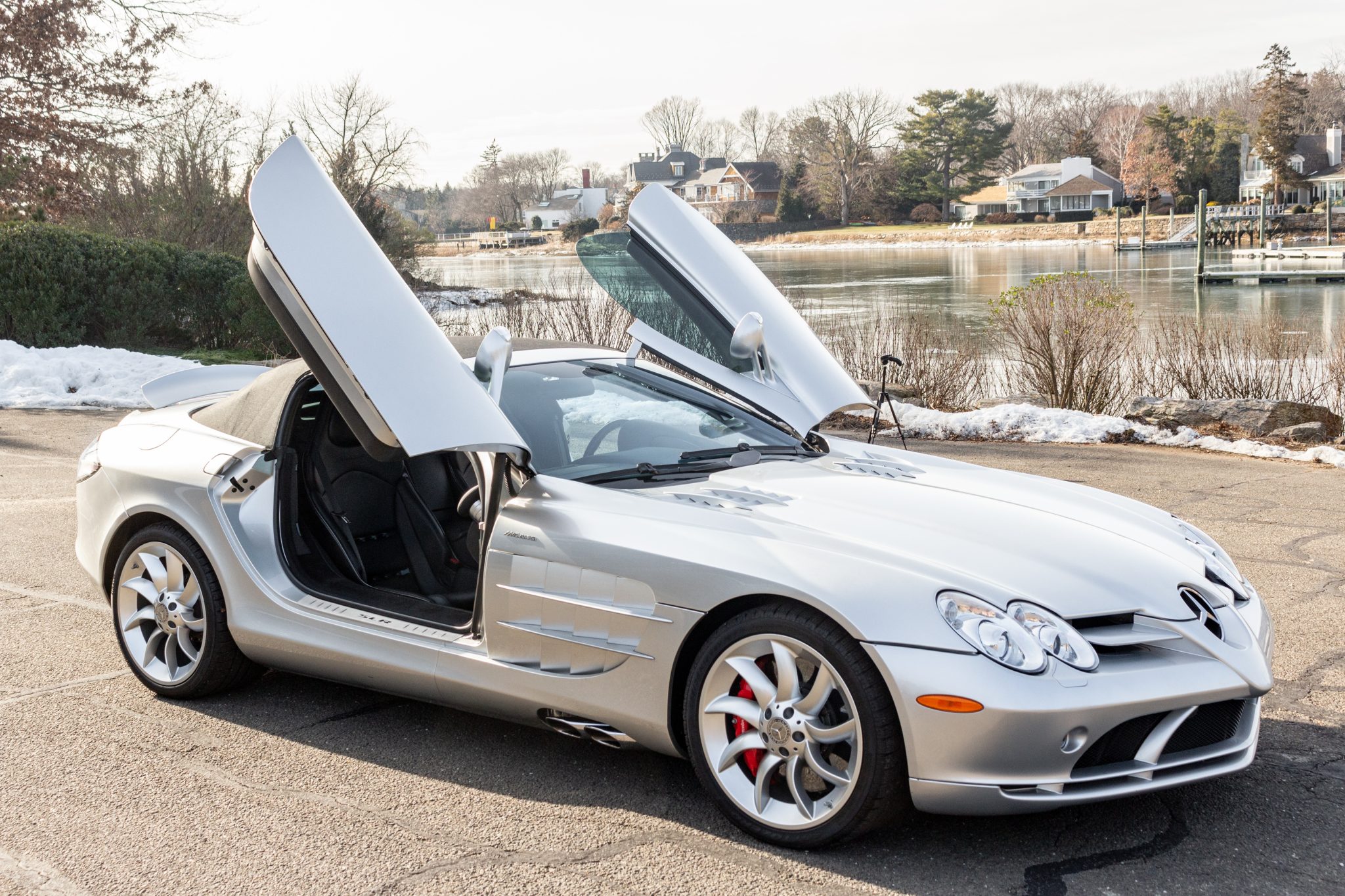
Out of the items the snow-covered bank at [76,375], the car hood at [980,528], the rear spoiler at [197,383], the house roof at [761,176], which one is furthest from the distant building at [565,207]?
the car hood at [980,528]

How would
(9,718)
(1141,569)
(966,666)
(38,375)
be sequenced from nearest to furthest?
(966,666), (1141,569), (9,718), (38,375)

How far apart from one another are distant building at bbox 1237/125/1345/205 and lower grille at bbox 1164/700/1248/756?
353 ft

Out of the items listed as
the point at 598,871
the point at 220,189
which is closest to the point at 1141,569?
the point at 598,871

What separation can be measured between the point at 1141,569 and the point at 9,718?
13.6 ft

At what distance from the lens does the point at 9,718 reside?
448 centimetres

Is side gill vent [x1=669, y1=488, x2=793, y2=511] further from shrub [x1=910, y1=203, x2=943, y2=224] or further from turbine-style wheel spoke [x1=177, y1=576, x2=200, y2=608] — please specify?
shrub [x1=910, y1=203, x2=943, y2=224]

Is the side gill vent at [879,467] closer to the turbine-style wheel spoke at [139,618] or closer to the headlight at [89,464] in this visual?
the turbine-style wheel spoke at [139,618]

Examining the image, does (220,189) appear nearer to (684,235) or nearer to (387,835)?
(684,235)

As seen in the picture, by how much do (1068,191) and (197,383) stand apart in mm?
116055

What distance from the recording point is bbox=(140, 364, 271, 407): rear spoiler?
5410mm

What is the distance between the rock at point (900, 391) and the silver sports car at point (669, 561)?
30.1ft

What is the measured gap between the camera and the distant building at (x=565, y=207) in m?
123

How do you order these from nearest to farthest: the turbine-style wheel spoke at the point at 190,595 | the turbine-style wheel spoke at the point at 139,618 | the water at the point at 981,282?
the turbine-style wheel spoke at the point at 190,595
the turbine-style wheel spoke at the point at 139,618
the water at the point at 981,282

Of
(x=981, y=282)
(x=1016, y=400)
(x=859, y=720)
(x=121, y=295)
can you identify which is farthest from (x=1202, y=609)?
(x=981, y=282)
